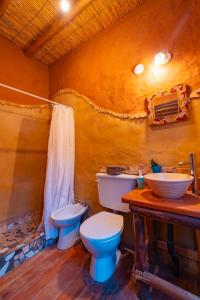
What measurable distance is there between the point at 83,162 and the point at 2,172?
1.06m

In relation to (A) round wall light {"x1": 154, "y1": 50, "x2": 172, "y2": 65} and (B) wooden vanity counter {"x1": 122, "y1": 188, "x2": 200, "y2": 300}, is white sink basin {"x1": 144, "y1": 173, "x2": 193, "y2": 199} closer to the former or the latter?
(B) wooden vanity counter {"x1": 122, "y1": 188, "x2": 200, "y2": 300}

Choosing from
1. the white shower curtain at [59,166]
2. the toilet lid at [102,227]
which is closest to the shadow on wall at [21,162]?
the white shower curtain at [59,166]

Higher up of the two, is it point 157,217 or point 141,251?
point 157,217

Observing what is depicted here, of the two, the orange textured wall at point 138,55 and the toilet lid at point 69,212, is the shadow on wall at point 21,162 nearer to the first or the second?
the toilet lid at point 69,212

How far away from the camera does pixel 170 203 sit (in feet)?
3.23

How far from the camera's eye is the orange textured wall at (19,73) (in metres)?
→ 2.09

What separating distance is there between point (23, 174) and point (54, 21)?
80.5 inches

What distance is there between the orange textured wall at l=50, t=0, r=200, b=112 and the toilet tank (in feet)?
2.58

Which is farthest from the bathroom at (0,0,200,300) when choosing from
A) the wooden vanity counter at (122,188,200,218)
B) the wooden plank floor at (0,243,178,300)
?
the wooden vanity counter at (122,188,200,218)

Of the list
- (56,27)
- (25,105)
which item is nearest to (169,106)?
(56,27)

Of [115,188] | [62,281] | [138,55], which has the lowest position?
[62,281]

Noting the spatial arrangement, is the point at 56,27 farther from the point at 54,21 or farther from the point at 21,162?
the point at 21,162

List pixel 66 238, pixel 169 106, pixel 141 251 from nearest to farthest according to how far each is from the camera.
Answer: pixel 141 251
pixel 169 106
pixel 66 238

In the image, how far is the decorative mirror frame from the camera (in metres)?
1.41
